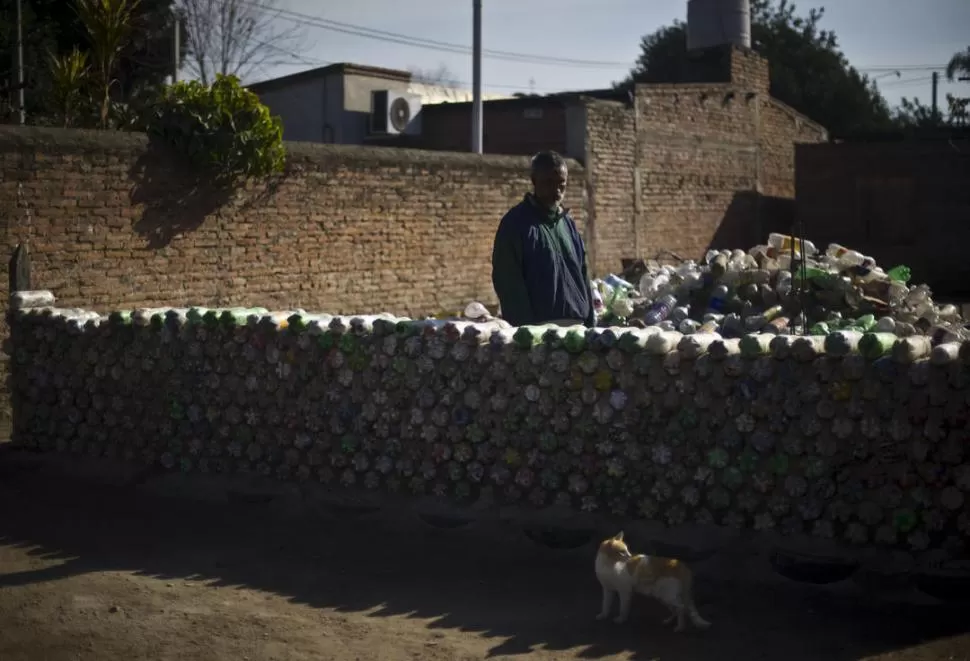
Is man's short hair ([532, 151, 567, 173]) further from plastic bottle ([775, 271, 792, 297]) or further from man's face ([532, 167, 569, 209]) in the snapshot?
plastic bottle ([775, 271, 792, 297])

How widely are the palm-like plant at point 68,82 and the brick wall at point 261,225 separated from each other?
1324 mm

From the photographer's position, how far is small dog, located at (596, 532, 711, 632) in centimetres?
439

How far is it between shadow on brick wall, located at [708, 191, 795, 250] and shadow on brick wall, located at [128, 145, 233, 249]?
46.1ft

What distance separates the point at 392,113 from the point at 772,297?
1371cm

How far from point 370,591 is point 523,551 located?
844 mm

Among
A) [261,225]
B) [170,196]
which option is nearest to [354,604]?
[170,196]

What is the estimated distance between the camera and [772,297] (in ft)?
35.8

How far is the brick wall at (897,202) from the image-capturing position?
2231cm

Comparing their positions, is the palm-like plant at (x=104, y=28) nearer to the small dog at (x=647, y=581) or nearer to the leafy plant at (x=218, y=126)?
the leafy plant at (x=218, y=126)

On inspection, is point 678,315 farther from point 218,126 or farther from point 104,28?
point 104,28

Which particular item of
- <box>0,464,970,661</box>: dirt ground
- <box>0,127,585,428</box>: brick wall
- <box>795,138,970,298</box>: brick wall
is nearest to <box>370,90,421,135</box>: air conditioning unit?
<box>0,127,585,428</box>: brick wall

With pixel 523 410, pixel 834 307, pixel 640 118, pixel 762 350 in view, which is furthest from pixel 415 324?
pixel 640 118

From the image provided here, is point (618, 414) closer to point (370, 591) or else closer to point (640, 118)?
point (370, 591)

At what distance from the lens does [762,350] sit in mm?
5020
